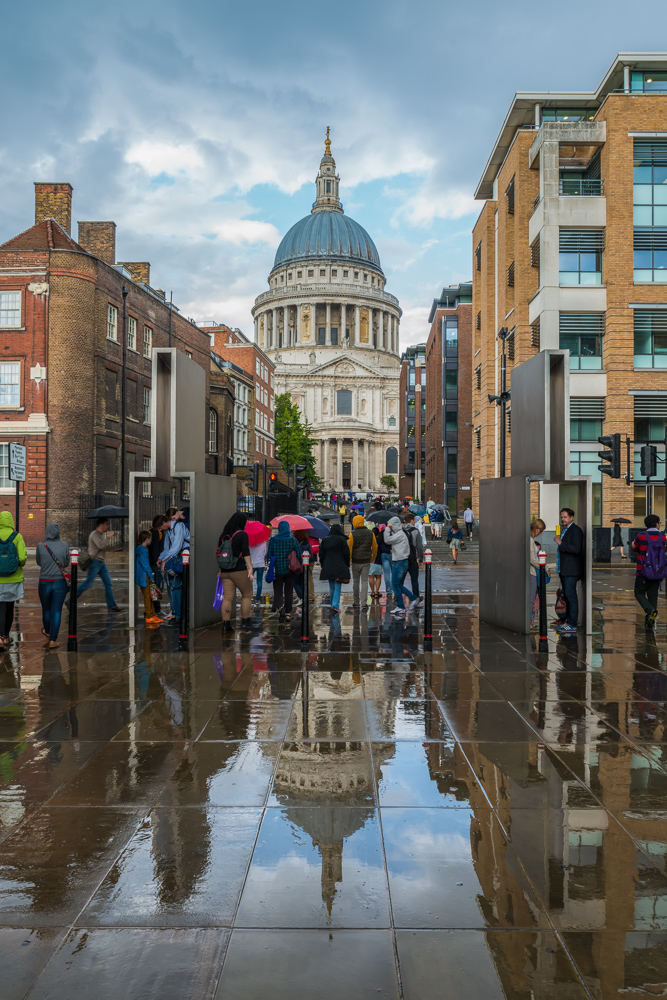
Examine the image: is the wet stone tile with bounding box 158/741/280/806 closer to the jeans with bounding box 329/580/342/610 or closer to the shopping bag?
the shopping bag

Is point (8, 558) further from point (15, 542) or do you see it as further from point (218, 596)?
point (218, 596)

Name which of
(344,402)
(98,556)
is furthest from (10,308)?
(344,402)

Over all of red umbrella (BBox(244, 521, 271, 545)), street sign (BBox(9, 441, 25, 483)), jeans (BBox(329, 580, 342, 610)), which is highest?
street sign (BBox(9, 441, 25, 483))

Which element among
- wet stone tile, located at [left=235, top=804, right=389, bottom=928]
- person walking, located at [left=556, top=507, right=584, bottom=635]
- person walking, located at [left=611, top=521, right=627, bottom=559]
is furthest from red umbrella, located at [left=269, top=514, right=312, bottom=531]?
person walking, located at [left=611, top=521, right=627, bottom=559]

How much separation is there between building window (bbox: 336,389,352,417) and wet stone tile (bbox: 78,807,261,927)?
5601 inches

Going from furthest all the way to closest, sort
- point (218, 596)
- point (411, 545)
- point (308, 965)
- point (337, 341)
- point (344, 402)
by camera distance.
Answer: point (337, 341) < point (344, 402) < point (411, 545) < point (218, 596) < point (308, 965)

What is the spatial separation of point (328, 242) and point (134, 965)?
159 metres

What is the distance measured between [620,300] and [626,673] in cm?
2646

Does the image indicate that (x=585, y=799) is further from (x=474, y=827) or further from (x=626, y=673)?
(x=626, y=673)

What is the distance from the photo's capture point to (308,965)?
10.3 feet

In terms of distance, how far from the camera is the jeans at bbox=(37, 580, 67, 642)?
10438 millimetres

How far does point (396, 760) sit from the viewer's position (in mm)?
5605

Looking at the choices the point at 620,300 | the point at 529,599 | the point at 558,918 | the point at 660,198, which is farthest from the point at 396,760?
the point at 660,198

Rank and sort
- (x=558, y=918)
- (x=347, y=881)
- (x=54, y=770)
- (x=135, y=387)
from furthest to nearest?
1. (x=135, y=387)
2. (x=54, y=770)
3. (x=347, y=881)
4. (x=558, y=918)
